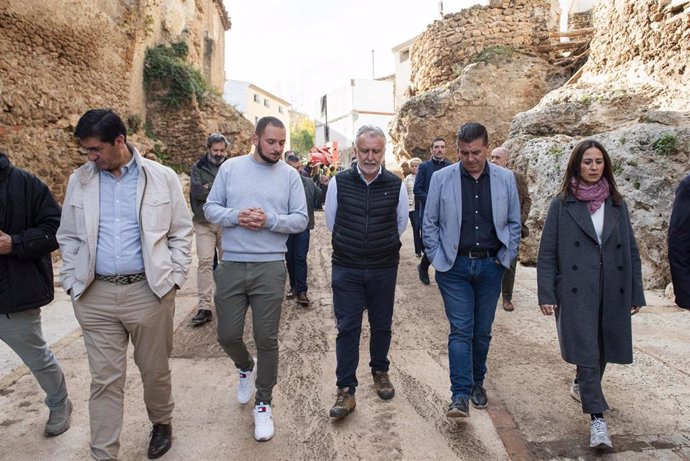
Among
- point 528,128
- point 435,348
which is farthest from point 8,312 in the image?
point 528,128

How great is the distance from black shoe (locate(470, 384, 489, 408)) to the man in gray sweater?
4.52 ft

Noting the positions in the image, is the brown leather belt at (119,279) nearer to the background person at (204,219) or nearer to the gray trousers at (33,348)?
the gray trousers at (33,348)

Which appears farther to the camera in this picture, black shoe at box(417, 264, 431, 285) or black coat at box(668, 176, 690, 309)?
black shoe at box(417, 264, 431, 285)

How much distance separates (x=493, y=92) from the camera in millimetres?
12789

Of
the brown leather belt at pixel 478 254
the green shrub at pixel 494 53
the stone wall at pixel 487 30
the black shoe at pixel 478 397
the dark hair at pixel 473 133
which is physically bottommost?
the black shoe at pixel 478 397

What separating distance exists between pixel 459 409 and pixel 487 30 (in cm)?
1326

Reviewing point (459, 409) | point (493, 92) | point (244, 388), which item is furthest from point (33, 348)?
point (493, 92)

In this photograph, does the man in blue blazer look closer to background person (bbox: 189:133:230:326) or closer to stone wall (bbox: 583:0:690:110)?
background person (bbox: 189:133:230:326)

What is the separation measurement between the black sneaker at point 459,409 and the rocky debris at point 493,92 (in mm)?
10954

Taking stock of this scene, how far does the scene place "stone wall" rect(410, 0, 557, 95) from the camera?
13.2m

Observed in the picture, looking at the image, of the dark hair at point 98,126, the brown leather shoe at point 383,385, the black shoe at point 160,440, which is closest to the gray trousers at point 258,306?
the black shoe at point 160,440

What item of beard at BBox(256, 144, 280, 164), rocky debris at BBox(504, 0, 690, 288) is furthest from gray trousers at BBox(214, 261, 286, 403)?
rocky debris at BBox(504, 0, 690, 288)

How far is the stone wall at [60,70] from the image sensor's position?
25.0 ft

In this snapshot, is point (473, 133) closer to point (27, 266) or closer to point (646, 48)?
point (27, 266)
